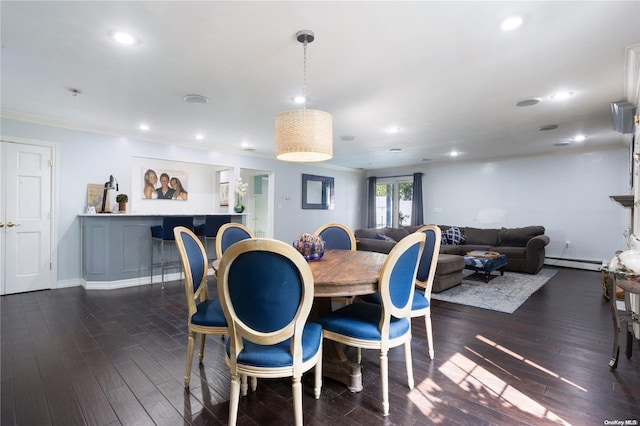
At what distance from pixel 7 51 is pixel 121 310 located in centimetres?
266

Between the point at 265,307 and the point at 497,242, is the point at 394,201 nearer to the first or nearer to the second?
the point at 497,242

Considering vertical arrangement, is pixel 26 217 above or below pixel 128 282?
above

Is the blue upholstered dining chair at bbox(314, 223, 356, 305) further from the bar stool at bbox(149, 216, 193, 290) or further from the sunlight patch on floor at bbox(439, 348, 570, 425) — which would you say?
the bar stool at bbox(149, 216, 193, 290)

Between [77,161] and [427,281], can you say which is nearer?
[427,281]

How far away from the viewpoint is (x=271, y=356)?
4.97 ft

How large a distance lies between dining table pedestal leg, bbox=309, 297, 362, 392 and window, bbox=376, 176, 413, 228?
23.4 ft

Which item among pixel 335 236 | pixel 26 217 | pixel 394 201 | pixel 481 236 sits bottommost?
pixel 481 236

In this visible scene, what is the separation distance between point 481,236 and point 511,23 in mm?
5826

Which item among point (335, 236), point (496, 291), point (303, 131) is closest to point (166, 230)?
point (335, 236)

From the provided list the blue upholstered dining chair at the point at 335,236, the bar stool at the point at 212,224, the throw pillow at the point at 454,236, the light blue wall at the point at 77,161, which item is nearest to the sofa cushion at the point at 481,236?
the throw pillow at the point at 454,236

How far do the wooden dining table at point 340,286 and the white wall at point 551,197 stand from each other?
20.2 ft

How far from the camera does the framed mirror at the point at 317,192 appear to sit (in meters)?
7.80

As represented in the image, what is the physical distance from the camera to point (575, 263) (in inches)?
252

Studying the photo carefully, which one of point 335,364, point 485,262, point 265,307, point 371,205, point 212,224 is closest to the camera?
point 265,307
